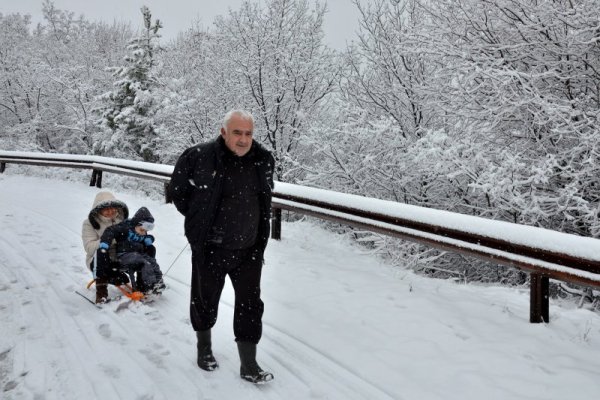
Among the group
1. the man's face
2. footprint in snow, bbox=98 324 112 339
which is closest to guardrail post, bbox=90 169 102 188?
footprint in snow, bbox=98 324 112 339

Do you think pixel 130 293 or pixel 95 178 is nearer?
pixel 130 293

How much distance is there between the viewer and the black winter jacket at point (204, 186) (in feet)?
10.7

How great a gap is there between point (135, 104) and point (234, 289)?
20865 millimetres

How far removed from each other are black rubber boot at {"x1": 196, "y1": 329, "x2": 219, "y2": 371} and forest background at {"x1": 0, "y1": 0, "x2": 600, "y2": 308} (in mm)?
4362

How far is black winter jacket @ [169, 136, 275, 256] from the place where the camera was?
3.25 meters

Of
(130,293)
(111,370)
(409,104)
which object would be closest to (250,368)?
(111,370)

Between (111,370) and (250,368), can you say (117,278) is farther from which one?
(250,368)

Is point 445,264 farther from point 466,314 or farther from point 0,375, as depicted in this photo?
point 0,375

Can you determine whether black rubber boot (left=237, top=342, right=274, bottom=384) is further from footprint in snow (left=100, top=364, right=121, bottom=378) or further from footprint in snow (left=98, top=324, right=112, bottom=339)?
footprint in snow (left=98, top=324, right=112, bottom=339)

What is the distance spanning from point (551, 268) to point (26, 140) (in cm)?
2846

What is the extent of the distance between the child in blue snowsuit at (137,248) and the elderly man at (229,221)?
1682 millimetres

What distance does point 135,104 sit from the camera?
22109 mm

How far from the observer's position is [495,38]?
7.75m

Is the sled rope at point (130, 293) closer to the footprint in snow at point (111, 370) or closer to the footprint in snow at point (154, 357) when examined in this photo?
the footprint in snow at point (154, 357)
